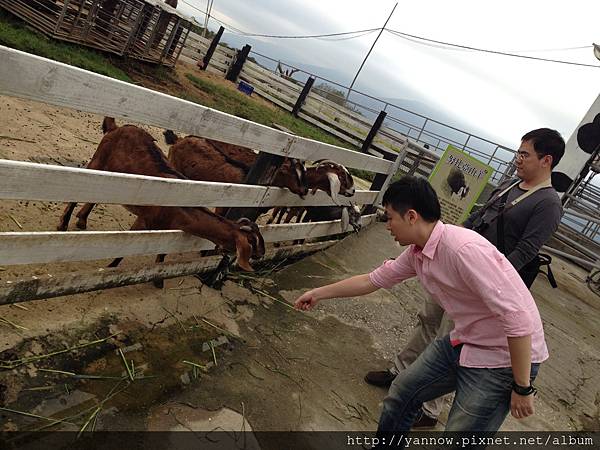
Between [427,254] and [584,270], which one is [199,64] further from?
[427,254]

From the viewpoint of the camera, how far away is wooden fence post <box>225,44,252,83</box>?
1942 centimetres

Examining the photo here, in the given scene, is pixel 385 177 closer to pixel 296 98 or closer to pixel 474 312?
pixel 474 312

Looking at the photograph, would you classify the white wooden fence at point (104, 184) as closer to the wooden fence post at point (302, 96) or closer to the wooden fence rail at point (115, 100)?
the wooden fence rail at point (115, 100)

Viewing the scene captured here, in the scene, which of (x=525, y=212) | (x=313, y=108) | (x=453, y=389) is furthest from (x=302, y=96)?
(x=453, y=389)

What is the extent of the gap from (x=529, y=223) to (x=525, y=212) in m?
0.07

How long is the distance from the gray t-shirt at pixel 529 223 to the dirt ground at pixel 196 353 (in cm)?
149

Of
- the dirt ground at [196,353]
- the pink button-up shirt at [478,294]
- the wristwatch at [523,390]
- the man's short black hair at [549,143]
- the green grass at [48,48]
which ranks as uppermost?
the man's short black hair at [549,143]

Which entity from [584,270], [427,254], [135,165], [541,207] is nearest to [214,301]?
[135,165]

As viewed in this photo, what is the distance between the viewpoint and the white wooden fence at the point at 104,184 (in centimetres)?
211

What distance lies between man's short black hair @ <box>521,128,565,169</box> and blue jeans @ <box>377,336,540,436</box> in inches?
51.3

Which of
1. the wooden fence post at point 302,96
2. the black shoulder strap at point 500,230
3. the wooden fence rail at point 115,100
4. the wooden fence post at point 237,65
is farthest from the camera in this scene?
the wooden fence post at point 237,65

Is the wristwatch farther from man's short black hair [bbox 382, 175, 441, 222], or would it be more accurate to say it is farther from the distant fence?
the distant fence

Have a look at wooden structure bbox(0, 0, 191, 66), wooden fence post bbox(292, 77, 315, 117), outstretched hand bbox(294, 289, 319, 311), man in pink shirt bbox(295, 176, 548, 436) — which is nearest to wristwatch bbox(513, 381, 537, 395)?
man in pink shirt bbox(295, 176, 548, 436)

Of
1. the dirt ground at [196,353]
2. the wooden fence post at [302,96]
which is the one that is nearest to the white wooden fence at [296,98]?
the wooden fence post at [302,96]
